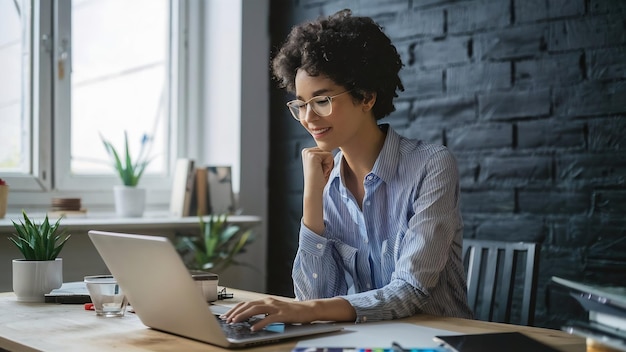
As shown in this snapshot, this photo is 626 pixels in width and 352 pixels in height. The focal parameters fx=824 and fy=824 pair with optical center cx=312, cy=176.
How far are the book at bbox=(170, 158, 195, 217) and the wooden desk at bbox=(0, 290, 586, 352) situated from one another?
1.48 meters

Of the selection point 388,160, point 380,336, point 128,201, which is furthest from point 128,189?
point 380,336

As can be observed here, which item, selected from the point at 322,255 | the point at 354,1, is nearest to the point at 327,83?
the point at 322,255

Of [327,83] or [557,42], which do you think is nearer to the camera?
[327,83]

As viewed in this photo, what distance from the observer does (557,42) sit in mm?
2613

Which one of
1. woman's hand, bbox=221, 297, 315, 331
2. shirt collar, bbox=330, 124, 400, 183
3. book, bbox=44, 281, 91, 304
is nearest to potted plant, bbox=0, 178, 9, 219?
book, bbox=44, 281, 91, 304

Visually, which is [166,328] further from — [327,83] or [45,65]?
[45,65]

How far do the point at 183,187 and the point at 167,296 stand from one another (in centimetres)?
190

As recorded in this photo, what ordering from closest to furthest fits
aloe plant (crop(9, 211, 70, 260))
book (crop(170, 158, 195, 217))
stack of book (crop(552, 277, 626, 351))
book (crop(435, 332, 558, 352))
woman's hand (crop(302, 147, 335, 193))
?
stack of book (crop(552, 277, 626, 351)) < book (crop(435, 332, 558, 352)) < aloe plant (crop(9, 211, 70, 260)) < woman's hand (crop(302, 147, 335, 193)) < book (crop(170, 158, 195, 217))

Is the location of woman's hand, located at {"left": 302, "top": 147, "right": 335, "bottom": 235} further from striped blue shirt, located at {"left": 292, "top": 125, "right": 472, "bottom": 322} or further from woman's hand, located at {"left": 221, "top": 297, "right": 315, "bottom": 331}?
woman's hand, located at {"left": 221, "top": 297, "right": 315, "bottom": 331}

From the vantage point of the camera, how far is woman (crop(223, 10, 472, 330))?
1963mm

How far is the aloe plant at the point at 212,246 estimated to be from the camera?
3.19 m

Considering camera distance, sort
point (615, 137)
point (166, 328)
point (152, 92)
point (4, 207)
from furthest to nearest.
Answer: point (152, 92)
point (4, 207)
point (615, 137)
point (166, 328)

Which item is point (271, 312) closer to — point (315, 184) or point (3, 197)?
point (315, 184)

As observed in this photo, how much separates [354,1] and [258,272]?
1220mm
